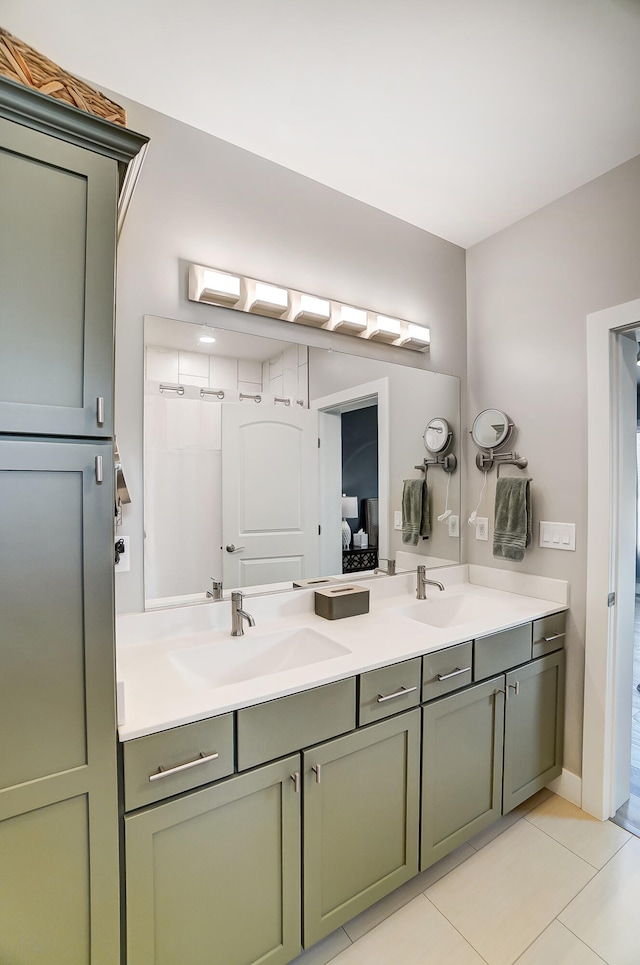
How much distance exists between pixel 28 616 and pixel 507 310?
2403 mm

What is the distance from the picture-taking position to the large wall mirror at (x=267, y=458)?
1.60 metres

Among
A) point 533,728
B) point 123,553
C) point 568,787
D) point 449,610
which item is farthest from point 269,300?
point 568,787

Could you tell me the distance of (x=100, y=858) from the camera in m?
0.96

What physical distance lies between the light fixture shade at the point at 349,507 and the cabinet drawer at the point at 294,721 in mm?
→ 850

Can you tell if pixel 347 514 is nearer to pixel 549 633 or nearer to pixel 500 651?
pixel 500 651

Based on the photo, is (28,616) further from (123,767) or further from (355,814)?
(355,814)

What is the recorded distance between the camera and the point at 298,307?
1887 mm

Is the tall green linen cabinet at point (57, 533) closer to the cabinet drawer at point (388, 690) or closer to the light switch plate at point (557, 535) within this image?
the cabinet drawer at point (388, 690)

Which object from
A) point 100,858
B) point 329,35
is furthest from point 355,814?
point 329,35

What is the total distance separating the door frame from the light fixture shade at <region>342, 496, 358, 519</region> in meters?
1.02

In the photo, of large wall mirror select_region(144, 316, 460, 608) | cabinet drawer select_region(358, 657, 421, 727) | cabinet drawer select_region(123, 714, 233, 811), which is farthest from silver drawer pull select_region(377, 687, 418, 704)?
large wall mirror select_region(144, 316, 460, 608)

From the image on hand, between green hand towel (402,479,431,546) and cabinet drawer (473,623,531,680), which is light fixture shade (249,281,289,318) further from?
cabinet drawer (473,623,531,680)

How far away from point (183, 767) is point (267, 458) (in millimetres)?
1101

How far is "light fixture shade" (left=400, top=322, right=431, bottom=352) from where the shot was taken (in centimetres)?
226
